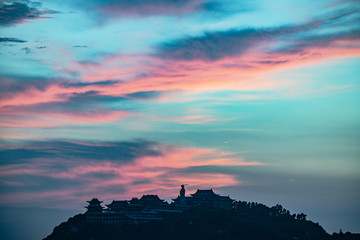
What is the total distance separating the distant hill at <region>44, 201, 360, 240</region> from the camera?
134m

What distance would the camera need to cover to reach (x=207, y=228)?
5389 inches

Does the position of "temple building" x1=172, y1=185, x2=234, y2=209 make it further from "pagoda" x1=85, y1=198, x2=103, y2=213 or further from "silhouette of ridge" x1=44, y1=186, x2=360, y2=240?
"pagoda" x1=85, y1=198, x2=103, y2=213

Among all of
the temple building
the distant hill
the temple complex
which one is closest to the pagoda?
the temple complex

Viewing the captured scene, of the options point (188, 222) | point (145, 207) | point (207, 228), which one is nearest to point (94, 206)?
point (145, 207)

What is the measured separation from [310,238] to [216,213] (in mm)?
25909

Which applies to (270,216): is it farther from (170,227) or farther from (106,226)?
(106,226)

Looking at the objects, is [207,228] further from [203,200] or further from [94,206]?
[94,206]

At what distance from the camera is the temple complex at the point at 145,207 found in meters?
154

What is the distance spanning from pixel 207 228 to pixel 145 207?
29.5 m

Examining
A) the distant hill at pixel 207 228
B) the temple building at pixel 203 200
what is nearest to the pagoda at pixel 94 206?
the distant hill at pixel 207 228

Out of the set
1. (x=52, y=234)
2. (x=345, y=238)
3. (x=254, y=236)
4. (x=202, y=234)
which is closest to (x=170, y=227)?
(x=202, y=234)

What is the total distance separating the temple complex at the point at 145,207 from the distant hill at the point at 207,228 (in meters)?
3.70

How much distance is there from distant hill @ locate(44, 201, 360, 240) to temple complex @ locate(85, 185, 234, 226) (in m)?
3.70

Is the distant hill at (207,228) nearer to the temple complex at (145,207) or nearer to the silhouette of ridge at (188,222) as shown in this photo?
the silhouette of ridge at (188,222)
